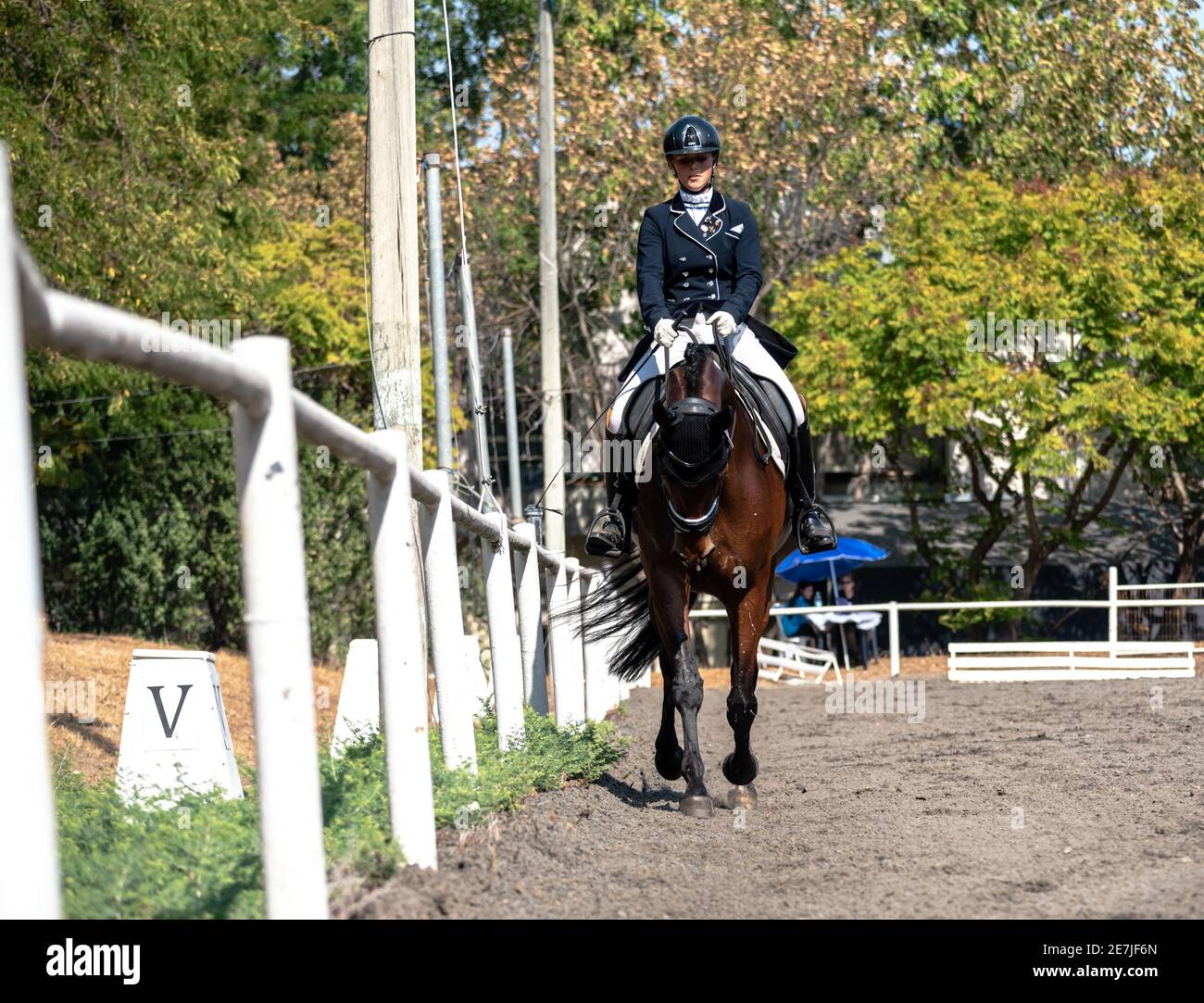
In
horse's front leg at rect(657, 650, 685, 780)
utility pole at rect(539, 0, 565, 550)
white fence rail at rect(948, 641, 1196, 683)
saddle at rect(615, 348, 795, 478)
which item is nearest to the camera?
saddle at rect(615, 348, 795, 478)

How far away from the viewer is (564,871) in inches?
214

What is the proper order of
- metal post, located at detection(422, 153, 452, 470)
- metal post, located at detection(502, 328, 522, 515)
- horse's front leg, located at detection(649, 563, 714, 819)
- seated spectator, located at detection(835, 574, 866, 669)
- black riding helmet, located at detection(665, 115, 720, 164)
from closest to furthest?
horse's front leg, located at detection(649, 563, 714, 819)
black riding helmet, located at detection(665, 115, 720, 164)
metal post, located at detection(422, 153, 452, 470)
metal post, located at detection(502, 328, 522, 515)
seated spectator, located at detection(835, 574, 866, 669)

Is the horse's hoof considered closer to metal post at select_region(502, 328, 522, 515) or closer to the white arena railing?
the white arena railing

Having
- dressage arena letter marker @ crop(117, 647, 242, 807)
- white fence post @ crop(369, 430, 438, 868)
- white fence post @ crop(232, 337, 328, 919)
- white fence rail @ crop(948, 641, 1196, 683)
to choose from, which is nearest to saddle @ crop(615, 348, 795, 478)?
dressage arena letter marker @ crop(117, 647, 242, 807)

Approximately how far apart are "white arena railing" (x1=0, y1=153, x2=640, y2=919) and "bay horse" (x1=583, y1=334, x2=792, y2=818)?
3.58ft

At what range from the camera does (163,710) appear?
831 cm

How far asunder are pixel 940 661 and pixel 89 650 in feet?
48.6

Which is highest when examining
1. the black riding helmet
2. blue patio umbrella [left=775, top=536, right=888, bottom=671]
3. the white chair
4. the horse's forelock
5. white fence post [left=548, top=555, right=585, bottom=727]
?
the black riding helmet

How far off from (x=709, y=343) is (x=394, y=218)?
2363mm

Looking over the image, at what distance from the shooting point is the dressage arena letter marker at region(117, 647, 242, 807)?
8109mm

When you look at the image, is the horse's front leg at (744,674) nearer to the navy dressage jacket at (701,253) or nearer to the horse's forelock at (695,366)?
the horse's forelock at (695,366)

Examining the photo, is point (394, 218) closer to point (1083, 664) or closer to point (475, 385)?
point (475, 385)
